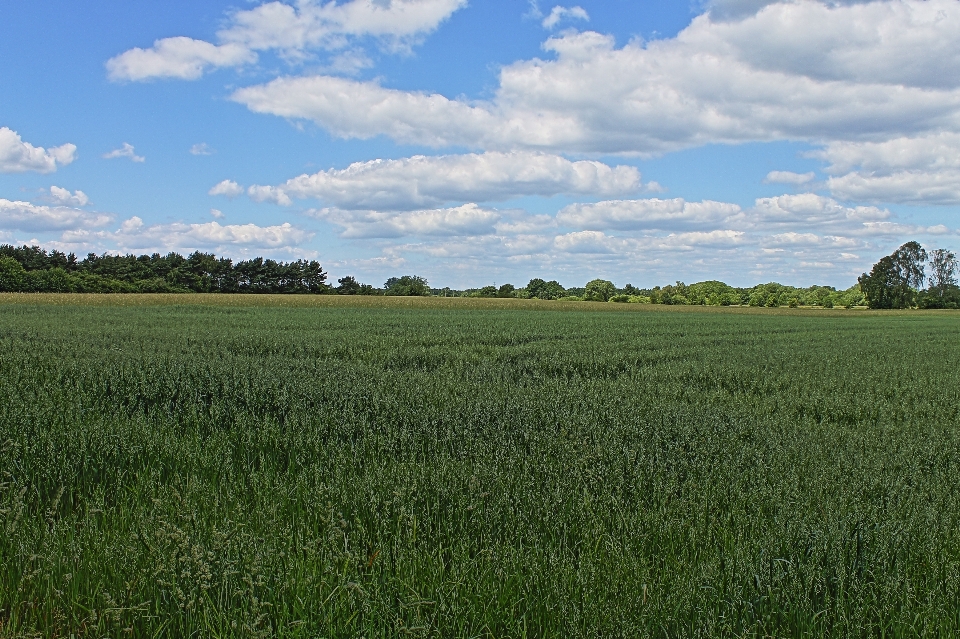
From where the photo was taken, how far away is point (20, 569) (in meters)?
4.08

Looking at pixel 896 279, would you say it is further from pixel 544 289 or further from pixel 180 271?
pixel 180 271

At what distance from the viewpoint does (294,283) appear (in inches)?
4441

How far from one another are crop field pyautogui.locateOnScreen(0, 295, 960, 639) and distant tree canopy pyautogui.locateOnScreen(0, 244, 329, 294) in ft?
315

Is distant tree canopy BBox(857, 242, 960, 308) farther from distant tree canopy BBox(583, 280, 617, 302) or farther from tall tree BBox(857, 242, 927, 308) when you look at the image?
distant tree canopy BBox(583, 280, 617, 302)

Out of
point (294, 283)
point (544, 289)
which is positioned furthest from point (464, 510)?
point (544, 289)

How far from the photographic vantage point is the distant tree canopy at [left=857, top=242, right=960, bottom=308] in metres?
116

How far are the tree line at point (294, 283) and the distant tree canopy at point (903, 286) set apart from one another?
165mm

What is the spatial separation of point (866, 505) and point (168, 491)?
244 inches

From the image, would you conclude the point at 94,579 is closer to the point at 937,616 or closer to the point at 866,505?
the point at 937,616

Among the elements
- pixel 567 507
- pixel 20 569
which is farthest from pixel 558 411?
pixel 20 569

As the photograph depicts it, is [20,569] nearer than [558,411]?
Yes

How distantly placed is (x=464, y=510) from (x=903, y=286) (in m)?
139

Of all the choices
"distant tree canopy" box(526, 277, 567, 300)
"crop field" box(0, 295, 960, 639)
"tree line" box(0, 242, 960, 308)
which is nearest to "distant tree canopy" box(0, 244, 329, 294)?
"tree line" box(0, 242, 960, 308)

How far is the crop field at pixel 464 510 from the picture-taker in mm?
3543
